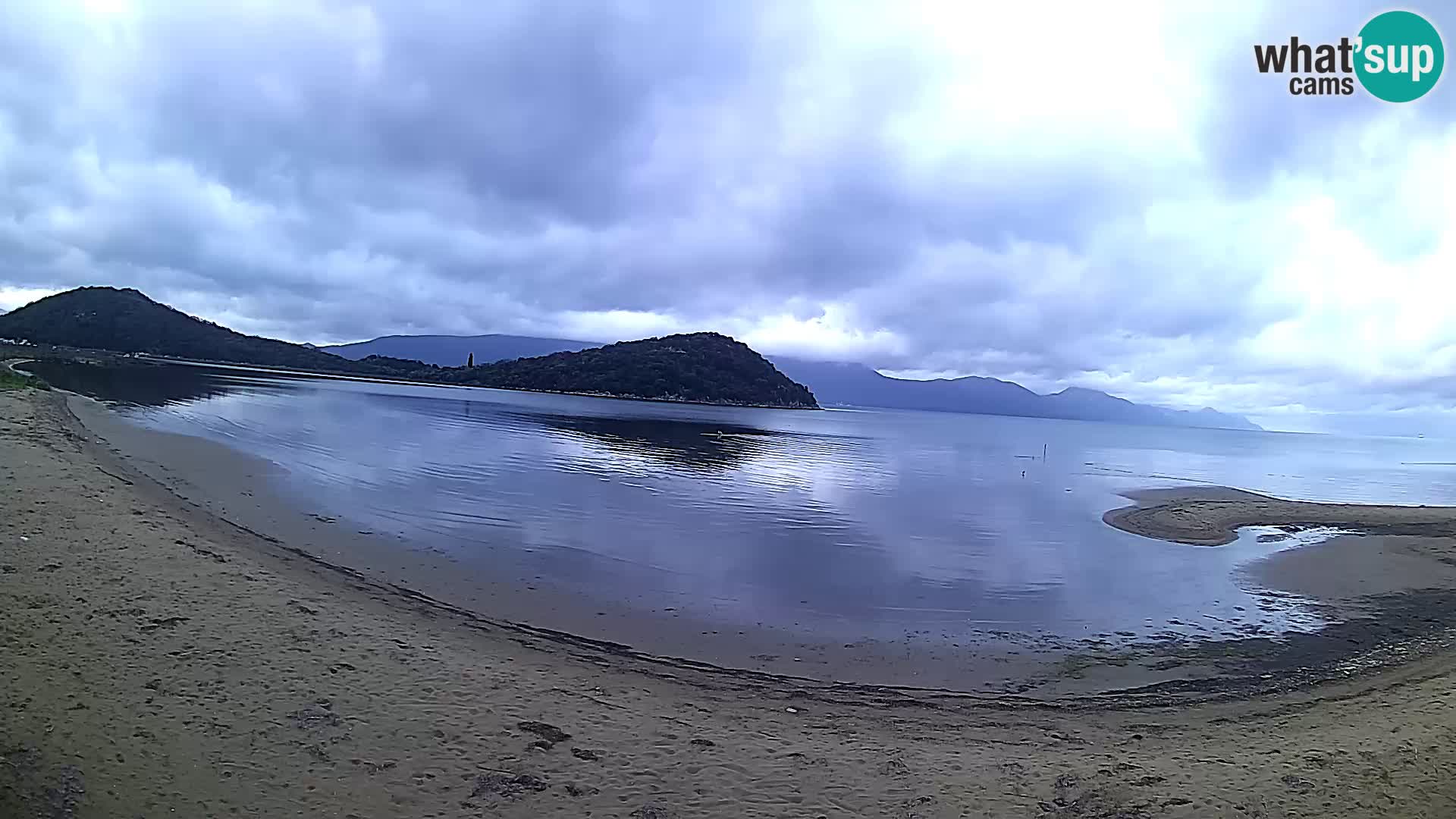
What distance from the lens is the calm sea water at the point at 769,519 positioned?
50.2ft

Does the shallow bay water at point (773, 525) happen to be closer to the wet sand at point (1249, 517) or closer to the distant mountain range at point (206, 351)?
the wet sand at point (1249, 517)

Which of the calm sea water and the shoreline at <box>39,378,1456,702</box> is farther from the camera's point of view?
the calm sea water

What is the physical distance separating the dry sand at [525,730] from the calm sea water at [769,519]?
3981 mm

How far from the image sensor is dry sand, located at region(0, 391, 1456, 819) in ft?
20.1

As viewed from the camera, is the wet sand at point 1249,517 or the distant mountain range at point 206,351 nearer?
the wet sand at point 1249,517

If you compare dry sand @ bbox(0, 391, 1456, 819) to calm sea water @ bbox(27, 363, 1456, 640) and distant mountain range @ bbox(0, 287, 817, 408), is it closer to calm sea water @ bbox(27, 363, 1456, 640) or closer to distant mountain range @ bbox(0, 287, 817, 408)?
calm sea water @ bbox(27, 363, 1456, 640)

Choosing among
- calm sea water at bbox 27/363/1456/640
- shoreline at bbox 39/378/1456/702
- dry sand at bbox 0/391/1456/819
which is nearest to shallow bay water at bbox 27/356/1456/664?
calm sea water at bbox 27/363/1456/640

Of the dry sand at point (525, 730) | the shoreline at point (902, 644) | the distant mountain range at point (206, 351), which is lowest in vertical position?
the shoreline at point (902, 644)

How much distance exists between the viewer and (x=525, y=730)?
7527 millimetres

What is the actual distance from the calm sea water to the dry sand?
3.98m

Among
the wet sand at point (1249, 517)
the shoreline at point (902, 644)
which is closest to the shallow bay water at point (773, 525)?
the shoreline at point (902, 644)

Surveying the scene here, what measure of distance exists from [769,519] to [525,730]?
57.5 ft

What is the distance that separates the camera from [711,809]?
6.35m

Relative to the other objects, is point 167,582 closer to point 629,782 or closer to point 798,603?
point 629,782
